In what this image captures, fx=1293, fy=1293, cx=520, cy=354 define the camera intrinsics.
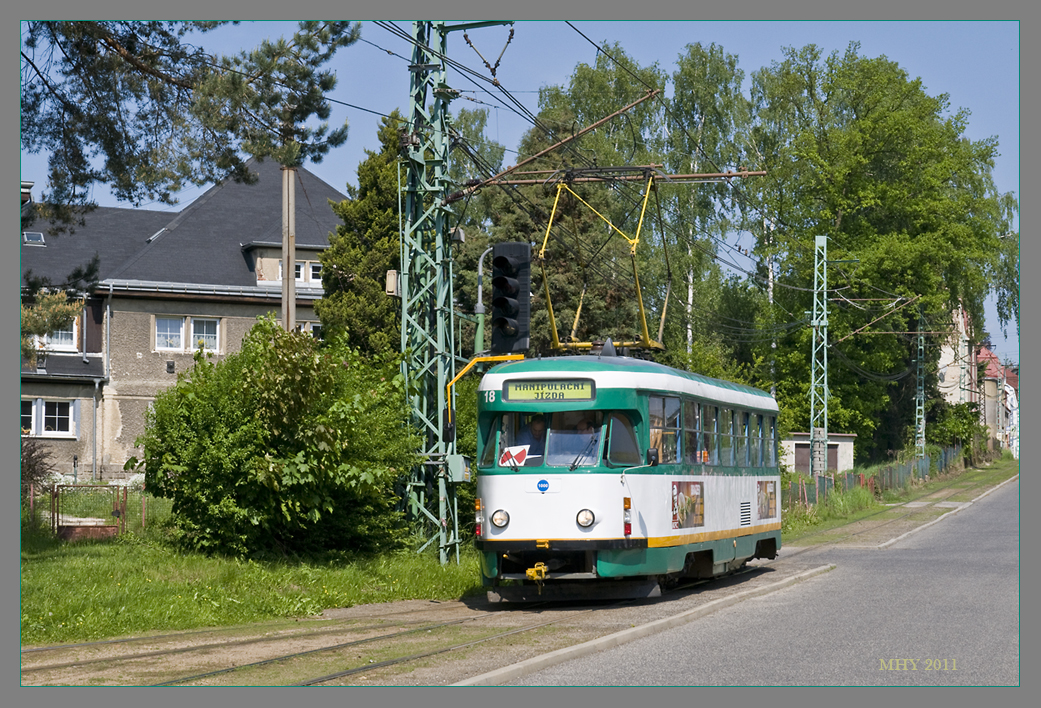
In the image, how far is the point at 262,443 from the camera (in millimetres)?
17812

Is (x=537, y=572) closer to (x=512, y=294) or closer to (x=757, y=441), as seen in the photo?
(x=512, y=294)

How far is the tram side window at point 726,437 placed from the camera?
20375 mm

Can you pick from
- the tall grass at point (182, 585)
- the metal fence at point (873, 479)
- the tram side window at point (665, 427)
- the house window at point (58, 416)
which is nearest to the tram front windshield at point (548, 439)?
the tram side window at point (665, 427)

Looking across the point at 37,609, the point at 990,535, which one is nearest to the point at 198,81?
the point at 37,609

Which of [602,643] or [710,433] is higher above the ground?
[710,433]

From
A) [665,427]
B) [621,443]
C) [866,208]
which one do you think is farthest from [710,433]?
[866,208]

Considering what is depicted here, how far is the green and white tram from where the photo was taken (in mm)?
16500

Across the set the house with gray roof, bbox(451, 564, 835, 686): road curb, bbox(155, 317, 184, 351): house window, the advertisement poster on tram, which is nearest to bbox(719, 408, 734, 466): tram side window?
the advertisement poster on tram

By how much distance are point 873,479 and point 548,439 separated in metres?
34.0

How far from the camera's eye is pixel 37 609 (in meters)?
13.8

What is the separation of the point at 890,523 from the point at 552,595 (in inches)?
875

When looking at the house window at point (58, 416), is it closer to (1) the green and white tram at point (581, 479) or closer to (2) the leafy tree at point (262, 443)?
(2) the leafy tree at point (262, 443)

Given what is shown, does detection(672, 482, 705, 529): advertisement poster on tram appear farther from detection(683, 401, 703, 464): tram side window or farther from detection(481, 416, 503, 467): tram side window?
detection(481, 416, 503, 467): tram side window

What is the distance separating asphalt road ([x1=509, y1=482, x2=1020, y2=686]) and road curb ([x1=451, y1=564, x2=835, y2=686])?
0.34ft
